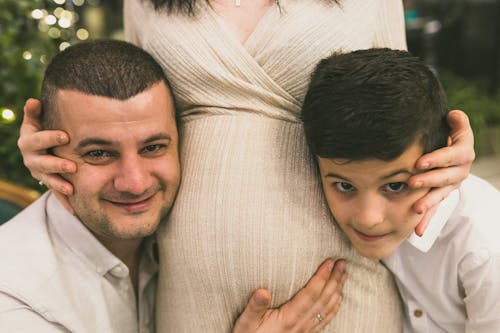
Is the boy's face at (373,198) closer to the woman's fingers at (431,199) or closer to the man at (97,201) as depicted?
the woman's fingers at (431,199)

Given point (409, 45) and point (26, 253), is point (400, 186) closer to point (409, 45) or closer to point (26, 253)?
point (26, 253)

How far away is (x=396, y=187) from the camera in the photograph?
1164 mm

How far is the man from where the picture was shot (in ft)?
4.19

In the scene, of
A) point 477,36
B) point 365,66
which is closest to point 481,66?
point 477,36

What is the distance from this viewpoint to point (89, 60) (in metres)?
1.32

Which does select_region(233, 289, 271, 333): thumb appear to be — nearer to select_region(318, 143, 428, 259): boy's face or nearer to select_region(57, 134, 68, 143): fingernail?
select_region(318, 143, 428, 259): boy's face

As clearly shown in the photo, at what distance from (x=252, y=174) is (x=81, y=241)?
50 cm

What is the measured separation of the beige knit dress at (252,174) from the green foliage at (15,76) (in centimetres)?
111

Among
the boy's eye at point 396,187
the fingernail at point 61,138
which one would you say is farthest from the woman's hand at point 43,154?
the boy's eye at point 396,187

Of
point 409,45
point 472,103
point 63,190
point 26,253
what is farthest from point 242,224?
point 409,45

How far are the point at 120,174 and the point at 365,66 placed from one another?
24.4 inches

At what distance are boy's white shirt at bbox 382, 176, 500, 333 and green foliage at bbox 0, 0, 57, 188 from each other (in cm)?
164

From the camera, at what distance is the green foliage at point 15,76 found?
7.38ft

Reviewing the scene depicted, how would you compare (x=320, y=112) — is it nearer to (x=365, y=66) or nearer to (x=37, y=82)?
(x=365, y=66)
